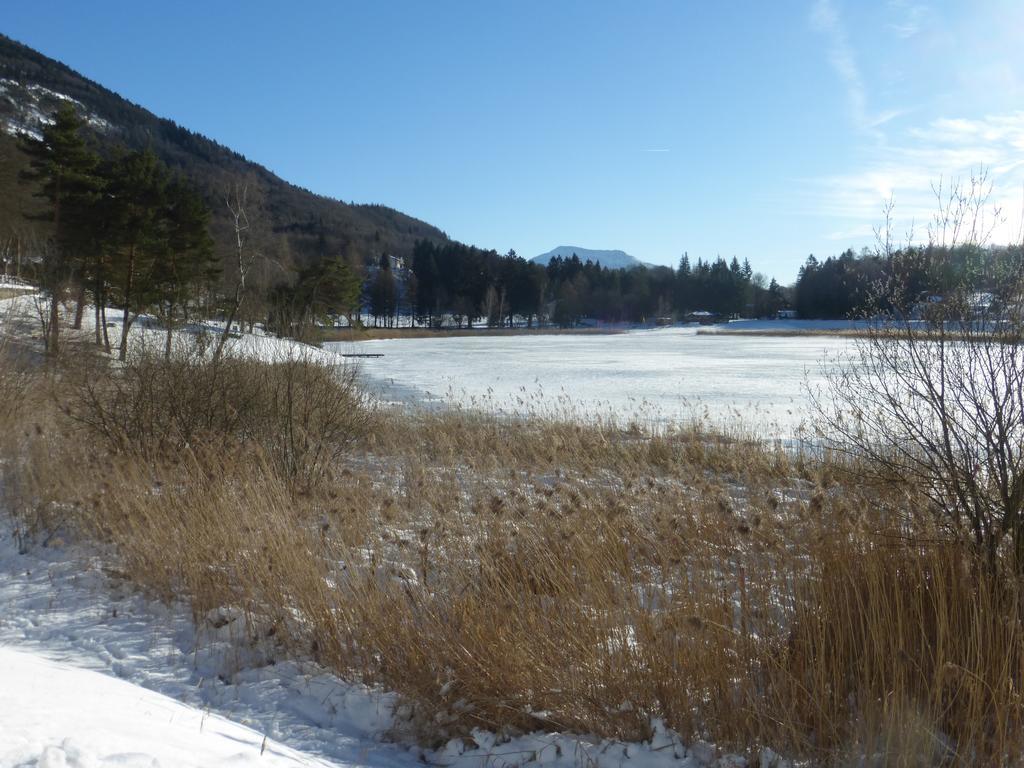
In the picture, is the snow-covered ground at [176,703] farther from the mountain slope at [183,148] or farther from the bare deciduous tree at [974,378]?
the mountain slope at [183,148]

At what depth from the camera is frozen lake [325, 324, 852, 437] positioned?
51.3ft

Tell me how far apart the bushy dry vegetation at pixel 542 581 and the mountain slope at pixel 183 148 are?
301 ft

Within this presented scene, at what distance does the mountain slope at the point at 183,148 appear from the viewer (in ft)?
401

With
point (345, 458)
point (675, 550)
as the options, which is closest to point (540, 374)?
point (345, 458)

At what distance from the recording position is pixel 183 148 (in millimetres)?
144625

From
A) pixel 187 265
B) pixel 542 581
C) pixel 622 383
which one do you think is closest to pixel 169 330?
pixel 542 581

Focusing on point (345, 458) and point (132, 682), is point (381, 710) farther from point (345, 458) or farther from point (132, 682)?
point (345, 458)

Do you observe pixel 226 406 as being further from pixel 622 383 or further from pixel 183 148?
pixel 183 148

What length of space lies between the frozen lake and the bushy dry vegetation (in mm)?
2534

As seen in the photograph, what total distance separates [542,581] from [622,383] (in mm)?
19455

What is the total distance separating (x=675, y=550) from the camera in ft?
17.0

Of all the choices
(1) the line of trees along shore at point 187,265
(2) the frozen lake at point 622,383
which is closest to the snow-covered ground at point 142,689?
(1) the line of trees along shore at point 187,265

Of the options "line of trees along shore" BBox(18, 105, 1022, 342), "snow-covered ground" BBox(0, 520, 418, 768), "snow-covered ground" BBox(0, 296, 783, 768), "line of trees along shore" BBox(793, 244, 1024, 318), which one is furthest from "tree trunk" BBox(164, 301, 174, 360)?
"line of trees along shore" BBox(793, 244, 1024, 318)

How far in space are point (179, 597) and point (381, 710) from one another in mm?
2050
